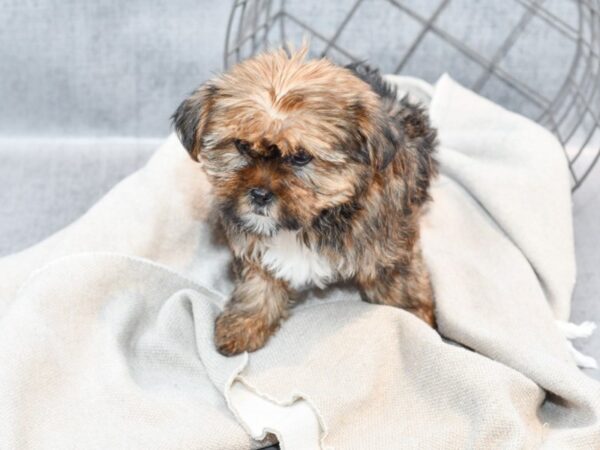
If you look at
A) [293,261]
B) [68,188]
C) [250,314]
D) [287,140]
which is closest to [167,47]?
[68,188]

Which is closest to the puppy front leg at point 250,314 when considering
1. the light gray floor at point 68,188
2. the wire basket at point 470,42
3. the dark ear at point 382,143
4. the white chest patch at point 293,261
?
the white chest patch at point 293,261

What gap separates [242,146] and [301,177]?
0.20 metres

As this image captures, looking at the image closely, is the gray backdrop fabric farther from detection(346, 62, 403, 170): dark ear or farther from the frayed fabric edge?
detection(346, 62, 403, 170): dark ear

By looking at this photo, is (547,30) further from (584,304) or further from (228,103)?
(228,103)

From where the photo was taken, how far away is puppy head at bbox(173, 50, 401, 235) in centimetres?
268

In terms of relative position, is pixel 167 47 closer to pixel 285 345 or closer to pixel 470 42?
pixel 470 42

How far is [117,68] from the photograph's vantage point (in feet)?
16.2

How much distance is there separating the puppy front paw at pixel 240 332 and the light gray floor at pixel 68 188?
4.80 ft

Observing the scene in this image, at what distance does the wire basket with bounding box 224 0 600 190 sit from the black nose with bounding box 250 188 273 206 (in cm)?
215

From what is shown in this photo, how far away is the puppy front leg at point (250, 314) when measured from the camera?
337cm

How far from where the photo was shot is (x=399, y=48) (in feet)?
16.1

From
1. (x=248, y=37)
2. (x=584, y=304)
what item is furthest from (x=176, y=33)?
(x=584, y=304)

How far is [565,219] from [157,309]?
73.0 inches

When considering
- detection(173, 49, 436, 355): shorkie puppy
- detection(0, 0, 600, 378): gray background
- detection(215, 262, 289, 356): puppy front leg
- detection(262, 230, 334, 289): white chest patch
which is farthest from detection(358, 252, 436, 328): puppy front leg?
detection(0, 0, 600, 378): gray background
